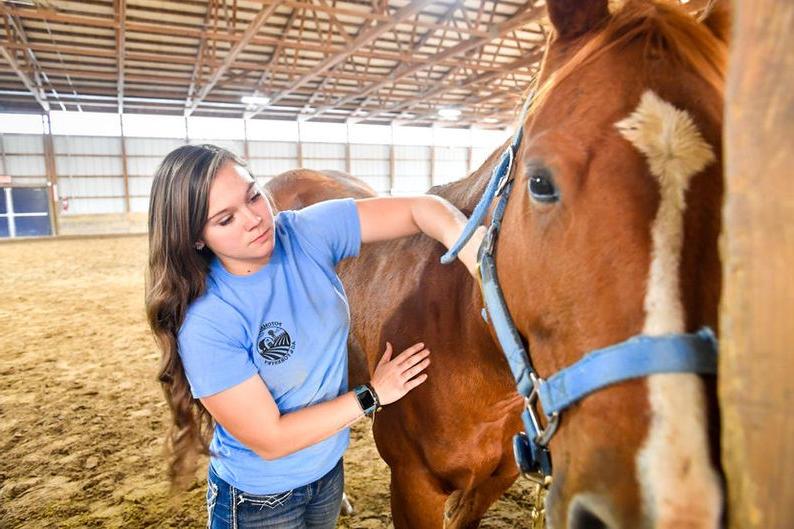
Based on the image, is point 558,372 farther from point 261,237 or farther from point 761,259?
point 261,237

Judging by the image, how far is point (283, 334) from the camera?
1.58 meters

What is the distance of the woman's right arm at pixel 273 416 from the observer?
1439mm

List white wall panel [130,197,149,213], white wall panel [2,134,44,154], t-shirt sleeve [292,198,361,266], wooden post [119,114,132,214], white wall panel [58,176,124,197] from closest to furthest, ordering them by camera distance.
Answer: t-shirt sleeve [292,198,361,266], white wall panel [2,134,44,154], white wall panel [58,176,124,197], wooden post [119,114,132,214], white wall panel [130,197,149,213]

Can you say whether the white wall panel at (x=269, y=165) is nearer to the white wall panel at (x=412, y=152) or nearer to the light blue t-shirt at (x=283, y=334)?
the white wall panel at (x=412, y=152)

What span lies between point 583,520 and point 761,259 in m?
0.53

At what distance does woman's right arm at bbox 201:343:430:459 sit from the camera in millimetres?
1439

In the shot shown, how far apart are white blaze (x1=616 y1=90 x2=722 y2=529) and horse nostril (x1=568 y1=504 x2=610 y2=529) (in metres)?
0.12

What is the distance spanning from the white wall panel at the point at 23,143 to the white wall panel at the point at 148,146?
3341mm

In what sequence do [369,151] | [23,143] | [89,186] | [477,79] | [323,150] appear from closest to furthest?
1. [477,79]
2. [23,143]
3. [89,186]
4. [323,150]
5. [369,151]

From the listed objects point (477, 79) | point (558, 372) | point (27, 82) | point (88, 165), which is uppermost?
point (477, 79)

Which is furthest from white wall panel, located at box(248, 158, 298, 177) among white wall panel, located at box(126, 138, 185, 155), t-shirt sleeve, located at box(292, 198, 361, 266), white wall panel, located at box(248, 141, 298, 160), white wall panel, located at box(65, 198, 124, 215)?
t-shirt sleeve, located at box(292, 198, 361, 266)

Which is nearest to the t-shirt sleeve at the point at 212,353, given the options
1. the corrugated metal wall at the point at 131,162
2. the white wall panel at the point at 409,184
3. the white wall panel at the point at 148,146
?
the corrugated metal wall at the point at 131,162

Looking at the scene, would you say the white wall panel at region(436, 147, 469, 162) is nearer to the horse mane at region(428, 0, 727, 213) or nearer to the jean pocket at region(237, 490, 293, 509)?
the jean pocket at region(237, 490, 293, 509)

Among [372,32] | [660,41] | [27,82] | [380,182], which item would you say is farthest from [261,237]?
[380,182]
